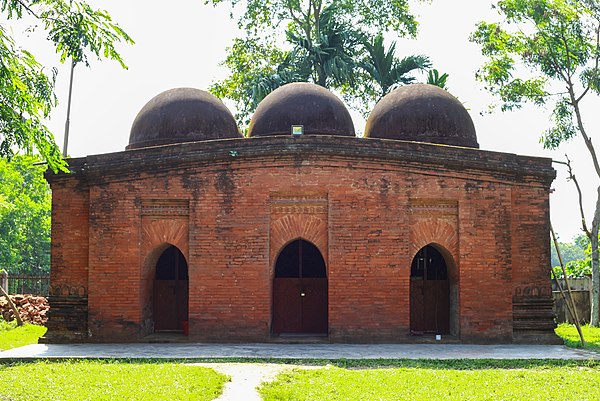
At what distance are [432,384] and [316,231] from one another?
15.1ft

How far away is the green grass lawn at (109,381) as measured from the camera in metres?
8.05

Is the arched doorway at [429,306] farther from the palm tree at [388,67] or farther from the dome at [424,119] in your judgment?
the palm tree at [388,67]

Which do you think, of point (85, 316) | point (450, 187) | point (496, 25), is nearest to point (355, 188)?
point (450, 187)

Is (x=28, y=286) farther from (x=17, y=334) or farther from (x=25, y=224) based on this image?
(x=17, y=334)

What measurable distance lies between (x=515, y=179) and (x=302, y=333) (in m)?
4.79

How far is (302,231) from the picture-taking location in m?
12.9

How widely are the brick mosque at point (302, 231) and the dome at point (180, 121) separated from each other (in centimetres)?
164

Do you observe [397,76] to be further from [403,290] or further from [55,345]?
[55,345]

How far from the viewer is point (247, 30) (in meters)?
26.1

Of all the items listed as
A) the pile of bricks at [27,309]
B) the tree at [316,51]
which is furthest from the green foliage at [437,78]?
the pile of bricks at [27,309]

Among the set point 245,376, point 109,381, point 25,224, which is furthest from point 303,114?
point 25,224

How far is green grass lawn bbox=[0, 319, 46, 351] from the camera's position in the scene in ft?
44.6

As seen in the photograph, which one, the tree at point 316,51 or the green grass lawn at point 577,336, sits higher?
the tree at point 316,51

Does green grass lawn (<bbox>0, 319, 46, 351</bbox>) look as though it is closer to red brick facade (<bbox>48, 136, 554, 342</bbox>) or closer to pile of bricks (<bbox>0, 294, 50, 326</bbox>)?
pile of bricks (<bbox>0, 294, 50, 326</bbox>)
